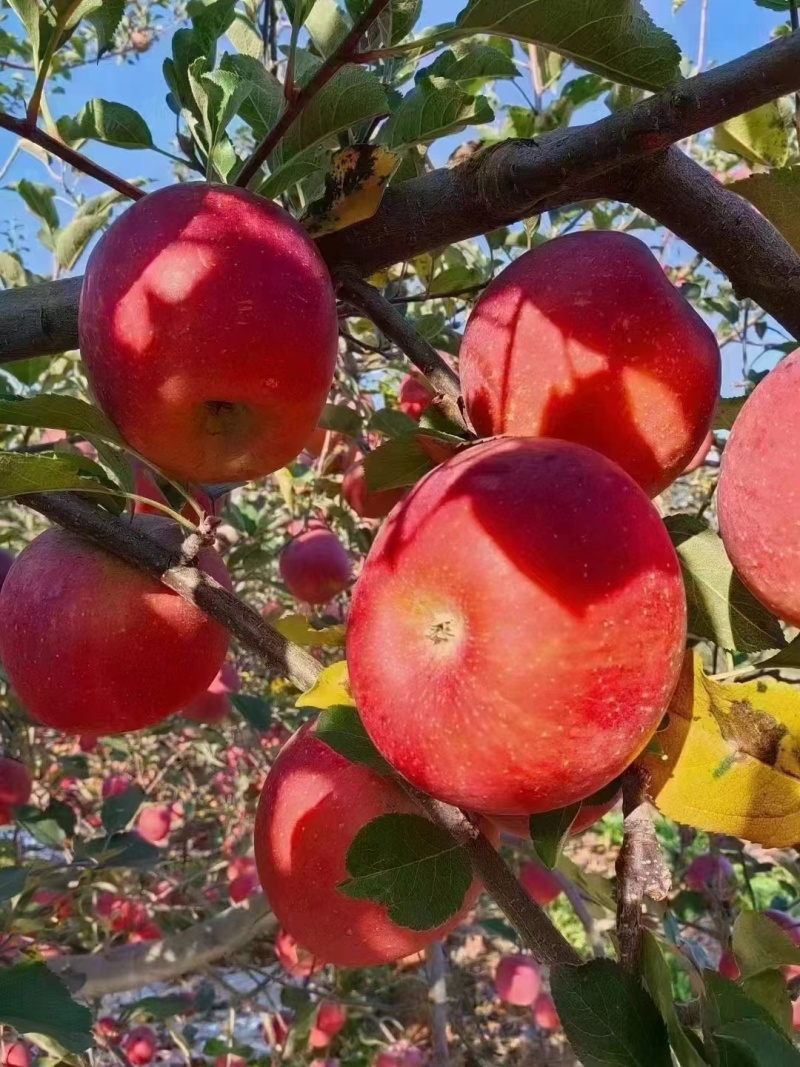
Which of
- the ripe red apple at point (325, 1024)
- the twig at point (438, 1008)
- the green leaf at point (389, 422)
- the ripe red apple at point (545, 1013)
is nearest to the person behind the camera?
the green leaf at point (389, 422)

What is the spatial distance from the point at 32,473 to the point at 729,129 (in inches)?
30.2

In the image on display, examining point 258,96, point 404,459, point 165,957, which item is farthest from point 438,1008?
point 258,96

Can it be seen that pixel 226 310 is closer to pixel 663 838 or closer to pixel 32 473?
pixel 32 473

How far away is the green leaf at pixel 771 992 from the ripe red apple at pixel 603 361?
1.35ft

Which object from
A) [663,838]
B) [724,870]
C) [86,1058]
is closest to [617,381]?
[86,1058]

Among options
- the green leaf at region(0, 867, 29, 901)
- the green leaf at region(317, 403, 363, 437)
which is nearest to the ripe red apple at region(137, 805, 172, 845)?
the green leaf at region(0, 867, 29, 901)

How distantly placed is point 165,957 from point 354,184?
1921 mm

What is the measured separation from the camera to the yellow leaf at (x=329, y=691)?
28.8 inches

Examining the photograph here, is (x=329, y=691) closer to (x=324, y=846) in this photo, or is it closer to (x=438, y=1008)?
(x=324, y=846)

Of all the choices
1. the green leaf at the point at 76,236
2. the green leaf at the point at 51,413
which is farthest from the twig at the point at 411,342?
the green leaf at the point at 76,236

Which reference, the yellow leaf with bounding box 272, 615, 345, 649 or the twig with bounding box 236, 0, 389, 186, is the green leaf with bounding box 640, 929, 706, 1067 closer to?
the yellow leaf with bounding box 272, 615, 345, 649

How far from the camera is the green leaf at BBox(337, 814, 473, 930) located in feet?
2.32

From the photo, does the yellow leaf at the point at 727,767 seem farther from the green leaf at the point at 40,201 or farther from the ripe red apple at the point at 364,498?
the green leaf at the point at 40,201

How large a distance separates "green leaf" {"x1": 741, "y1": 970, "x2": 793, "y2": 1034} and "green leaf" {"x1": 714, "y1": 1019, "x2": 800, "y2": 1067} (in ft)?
0.46
